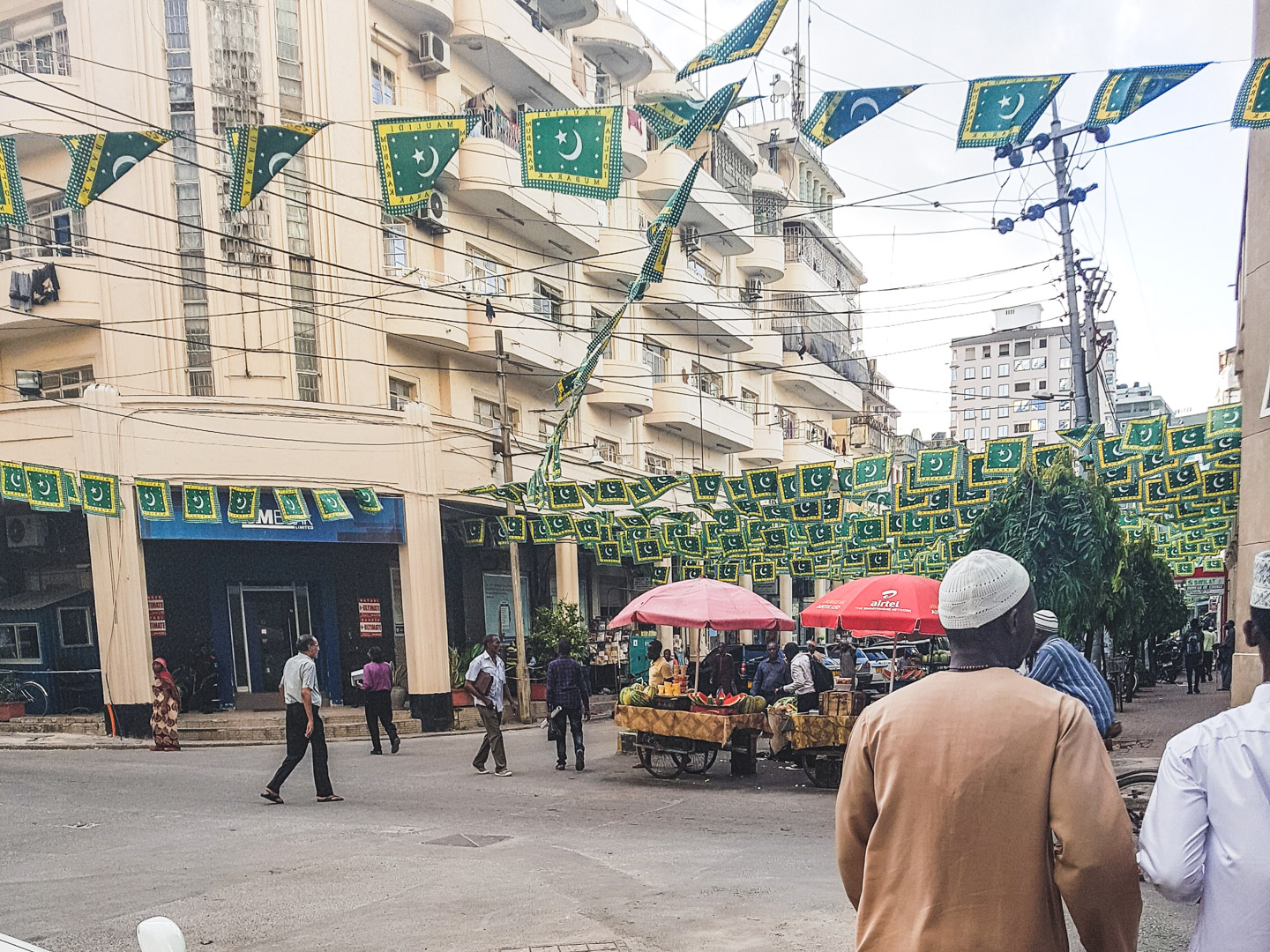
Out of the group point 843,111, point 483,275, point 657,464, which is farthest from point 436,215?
point 843,111

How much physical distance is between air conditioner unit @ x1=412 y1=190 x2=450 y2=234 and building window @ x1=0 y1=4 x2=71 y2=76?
677 cm

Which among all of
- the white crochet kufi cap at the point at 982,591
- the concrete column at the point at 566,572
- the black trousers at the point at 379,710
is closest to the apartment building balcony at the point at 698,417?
the concrete column at the point at 566,572

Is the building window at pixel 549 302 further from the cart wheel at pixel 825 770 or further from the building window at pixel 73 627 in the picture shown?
the cart wheel at pixel 825 770

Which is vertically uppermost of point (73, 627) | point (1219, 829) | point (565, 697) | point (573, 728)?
point (1219, 829)

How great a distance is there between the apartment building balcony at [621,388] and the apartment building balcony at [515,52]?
687 centimetres

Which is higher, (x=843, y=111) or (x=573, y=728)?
(x=843, y=111)

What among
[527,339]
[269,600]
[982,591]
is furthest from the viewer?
[527,339]

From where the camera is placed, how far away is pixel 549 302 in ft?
92.4

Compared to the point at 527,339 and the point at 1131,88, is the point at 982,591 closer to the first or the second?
the point at 1131,88

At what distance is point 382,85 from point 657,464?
1558cm

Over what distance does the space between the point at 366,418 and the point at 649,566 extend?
17.3 m

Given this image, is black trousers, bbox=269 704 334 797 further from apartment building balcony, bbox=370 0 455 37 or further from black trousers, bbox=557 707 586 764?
apartment building balcony, bbox=370 0 455 37

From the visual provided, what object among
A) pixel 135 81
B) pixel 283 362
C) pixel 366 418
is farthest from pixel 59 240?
pixel 366 418

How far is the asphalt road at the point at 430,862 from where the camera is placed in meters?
6.39
